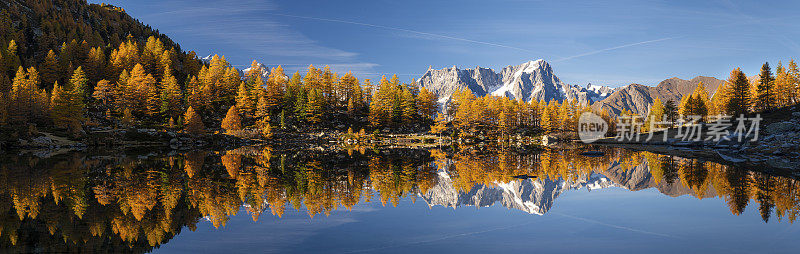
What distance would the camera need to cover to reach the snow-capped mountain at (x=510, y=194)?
15.3 meters

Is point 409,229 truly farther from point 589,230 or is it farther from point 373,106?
point 373,106

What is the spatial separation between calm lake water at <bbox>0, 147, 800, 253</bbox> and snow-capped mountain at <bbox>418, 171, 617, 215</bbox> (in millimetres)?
82

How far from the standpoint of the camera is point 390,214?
44.7 ft

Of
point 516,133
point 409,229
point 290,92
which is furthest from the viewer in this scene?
point 516,133

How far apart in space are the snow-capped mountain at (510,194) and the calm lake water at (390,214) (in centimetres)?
8

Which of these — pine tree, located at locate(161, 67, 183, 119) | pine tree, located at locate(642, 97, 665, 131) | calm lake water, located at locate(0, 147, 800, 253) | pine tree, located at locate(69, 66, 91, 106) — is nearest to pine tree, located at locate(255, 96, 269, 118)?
pine tree, located at locate(161, 67, 183, 119)

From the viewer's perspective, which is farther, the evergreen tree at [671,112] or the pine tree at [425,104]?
the pine tree at [425,104]

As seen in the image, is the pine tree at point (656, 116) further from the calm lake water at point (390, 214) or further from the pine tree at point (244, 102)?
the pine tree at point (244, 102)

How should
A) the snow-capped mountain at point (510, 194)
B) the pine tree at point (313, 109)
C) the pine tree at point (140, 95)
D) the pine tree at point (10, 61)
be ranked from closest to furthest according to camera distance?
1. the snow-capped mountain at point (510, 194)
2. the pine tree at point (140, 95)
3. the pine tree at point (10, 61)
4. the pine tree at point (313, 109)

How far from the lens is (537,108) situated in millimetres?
128125

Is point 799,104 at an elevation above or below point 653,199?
above

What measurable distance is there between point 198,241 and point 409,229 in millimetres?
5950

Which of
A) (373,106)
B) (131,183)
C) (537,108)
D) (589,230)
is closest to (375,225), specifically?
(589,230)

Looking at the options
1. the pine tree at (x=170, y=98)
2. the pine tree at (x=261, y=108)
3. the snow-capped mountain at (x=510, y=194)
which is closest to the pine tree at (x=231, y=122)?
the pine tree at (x=261, y=108)
